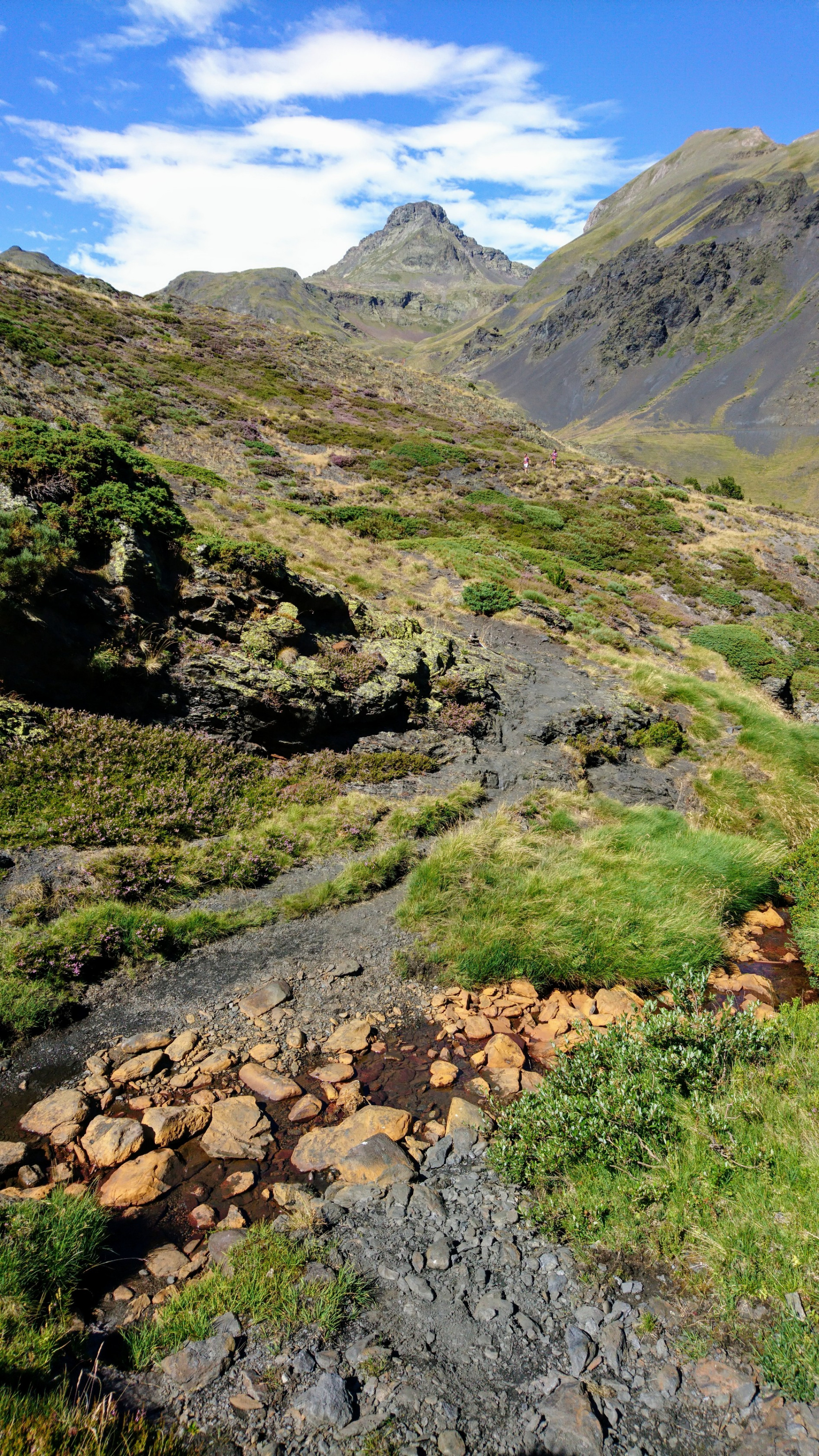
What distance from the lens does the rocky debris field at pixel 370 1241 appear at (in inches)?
151

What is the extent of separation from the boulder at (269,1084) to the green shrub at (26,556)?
26.9 ft

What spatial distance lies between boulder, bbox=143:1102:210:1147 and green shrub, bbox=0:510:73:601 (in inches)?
322

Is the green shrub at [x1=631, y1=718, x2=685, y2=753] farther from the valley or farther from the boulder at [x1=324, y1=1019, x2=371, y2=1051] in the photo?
the boulder at [x1=324, y1=1019, x2=371, y2=1051]

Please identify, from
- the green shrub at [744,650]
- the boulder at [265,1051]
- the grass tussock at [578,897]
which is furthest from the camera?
the green shrub at [744,650]

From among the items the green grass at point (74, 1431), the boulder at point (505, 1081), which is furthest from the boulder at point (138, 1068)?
the boulder at point (505, 1081)

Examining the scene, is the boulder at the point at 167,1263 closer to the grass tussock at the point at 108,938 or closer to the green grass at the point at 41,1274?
the green grass at the point at 41,1274

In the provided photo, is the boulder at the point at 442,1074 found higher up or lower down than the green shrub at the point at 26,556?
lower down

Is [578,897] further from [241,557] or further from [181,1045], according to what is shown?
[241,557]

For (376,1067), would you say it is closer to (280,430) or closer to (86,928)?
(86,928)

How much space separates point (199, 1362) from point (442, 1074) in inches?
137

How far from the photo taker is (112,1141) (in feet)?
18.7

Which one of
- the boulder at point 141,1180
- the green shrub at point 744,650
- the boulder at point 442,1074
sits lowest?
the boulder at point 442,1074

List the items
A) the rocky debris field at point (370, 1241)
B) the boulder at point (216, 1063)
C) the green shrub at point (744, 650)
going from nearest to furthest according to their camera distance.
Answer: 1. the rocky debris field at point (370, 1241)
2. the boulder at point (216, 1063)
3. the green shrub at point (744, 650)

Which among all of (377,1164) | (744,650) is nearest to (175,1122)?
(377,1164)
